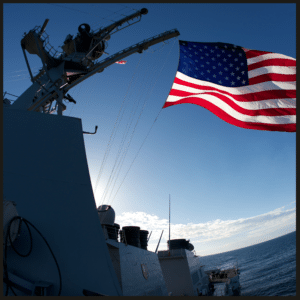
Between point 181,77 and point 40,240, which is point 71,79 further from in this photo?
point 40,240

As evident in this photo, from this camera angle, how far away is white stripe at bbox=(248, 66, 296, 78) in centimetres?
720

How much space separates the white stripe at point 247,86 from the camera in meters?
7.13

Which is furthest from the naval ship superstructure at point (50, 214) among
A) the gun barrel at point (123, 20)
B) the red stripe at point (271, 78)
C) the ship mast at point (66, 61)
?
the gun barrel at point (123, 20)

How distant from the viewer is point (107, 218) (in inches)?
320

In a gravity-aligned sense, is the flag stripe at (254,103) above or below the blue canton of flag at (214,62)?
below

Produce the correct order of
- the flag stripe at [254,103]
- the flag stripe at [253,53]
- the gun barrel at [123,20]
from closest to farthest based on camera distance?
the flag stripe at [254,103], the flag stripe at [253,53], the gun barrel at [123,20]

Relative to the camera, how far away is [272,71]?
24.0 ft

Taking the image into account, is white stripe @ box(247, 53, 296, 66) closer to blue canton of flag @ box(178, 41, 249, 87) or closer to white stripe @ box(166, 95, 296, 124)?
blue canton of flag @ box(178, 41, 249, 87)

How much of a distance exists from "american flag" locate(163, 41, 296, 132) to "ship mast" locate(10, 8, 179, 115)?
355 centimetres

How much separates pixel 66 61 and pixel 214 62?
6.73 m

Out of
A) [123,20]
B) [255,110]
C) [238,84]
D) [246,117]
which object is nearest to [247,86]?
[238,84]

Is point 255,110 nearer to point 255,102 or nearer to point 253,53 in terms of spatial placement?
point 255,102

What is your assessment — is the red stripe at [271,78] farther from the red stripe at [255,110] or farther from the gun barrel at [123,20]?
the gun barrel at [123,20]

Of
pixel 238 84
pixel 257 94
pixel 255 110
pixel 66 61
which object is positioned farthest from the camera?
pixel 66 61
